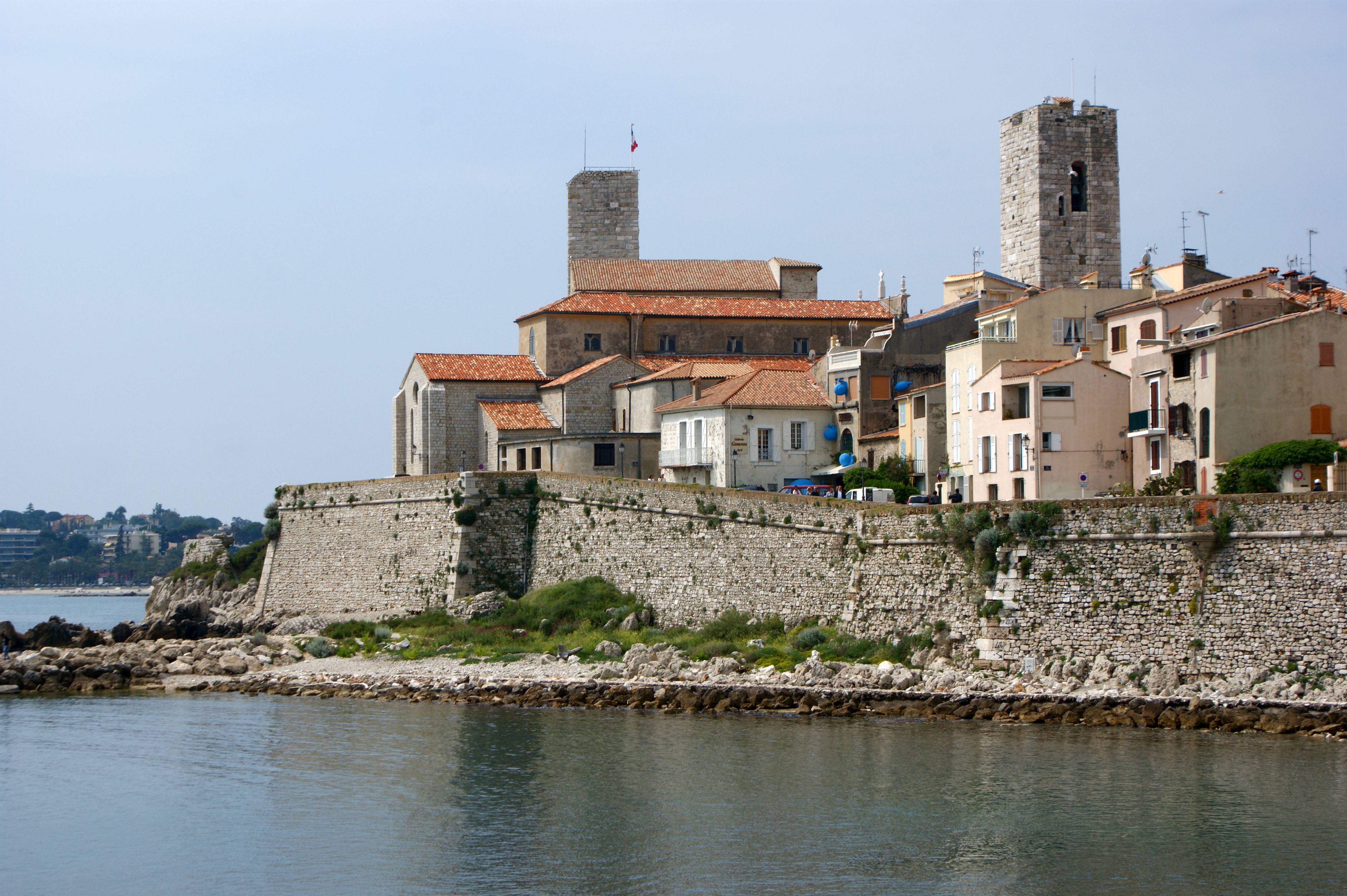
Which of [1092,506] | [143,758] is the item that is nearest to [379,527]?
[143,758]

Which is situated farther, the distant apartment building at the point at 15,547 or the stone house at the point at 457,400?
the distant apartment building at the point at 15,547

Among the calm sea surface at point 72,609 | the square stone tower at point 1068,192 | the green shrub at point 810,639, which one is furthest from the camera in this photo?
the calm sea surface at point 72,609

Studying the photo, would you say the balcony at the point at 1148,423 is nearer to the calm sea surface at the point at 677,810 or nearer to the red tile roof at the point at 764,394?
the calm sea surface at the point at 677,810

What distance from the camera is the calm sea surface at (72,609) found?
97.8 metres

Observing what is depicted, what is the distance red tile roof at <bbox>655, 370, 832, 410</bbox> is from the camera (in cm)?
4556

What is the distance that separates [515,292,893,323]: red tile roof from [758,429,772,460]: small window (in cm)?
1038

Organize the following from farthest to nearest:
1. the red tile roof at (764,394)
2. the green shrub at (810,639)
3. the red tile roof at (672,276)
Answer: the red tile roof at (672,276) → the red tile roof at (764,394) → the green shrub at (810,639)

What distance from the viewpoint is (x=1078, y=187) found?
2015 inches

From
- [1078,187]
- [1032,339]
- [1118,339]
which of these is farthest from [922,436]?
[1078,187]

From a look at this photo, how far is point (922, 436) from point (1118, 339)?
6068mm

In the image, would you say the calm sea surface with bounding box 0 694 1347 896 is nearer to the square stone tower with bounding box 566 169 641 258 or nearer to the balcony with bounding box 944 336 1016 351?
the balcony with bounding box 944 336 1016 351

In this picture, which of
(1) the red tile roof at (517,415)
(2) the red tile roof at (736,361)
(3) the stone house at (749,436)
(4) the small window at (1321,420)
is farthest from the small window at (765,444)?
(4) the small window at (1321,420)

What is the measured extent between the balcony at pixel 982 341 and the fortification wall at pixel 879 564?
8.49m

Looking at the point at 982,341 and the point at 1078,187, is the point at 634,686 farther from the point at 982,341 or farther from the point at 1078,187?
the point at 1078,187
